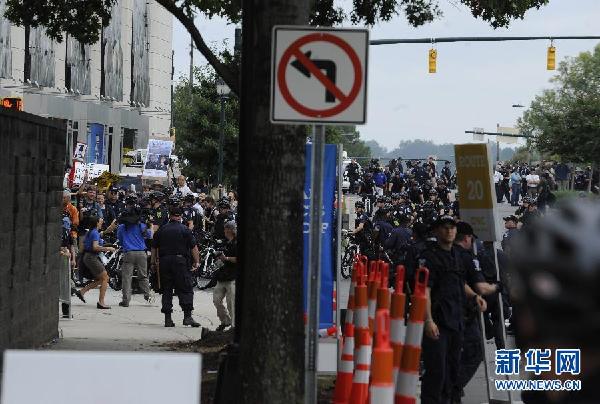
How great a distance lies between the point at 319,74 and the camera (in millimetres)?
8578

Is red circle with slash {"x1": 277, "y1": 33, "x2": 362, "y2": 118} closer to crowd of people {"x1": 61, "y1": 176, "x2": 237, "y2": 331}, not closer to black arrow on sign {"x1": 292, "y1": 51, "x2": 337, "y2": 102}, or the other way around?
black arrow on sign {"x1": 292, "y1": 51, "x2": 337, "y2": 102}

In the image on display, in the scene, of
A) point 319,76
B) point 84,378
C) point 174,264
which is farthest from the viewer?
point 174,264

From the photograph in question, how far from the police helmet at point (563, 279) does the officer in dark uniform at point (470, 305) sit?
8766mm

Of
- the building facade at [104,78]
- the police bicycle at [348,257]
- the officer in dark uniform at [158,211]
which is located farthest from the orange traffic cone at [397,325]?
the building facade at [104,78]

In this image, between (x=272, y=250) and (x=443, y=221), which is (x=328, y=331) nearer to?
(x=443, y=221)

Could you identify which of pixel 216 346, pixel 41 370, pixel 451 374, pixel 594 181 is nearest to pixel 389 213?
pixel 216 346

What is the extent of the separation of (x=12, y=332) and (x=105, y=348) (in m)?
3.08

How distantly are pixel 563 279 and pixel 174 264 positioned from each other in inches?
734

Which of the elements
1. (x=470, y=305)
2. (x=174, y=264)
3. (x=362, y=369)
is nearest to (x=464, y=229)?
(x=470, y=305)

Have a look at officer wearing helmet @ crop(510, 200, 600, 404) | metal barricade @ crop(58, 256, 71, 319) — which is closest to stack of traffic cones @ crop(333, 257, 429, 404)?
officer wearing helmet @ crop(510, 200, 600, 404)

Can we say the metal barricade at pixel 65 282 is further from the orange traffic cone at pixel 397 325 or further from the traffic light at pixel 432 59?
the traffic light at pixel 432 59

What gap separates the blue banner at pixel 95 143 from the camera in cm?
6506

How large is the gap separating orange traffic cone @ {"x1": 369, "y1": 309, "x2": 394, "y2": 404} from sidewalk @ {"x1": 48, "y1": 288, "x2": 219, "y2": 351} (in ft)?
30.6

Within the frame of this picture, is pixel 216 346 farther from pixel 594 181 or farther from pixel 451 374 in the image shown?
pixel 594 181
